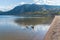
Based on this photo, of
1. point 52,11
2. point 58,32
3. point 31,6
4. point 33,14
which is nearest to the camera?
point 58,32

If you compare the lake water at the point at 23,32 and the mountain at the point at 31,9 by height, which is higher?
the mountain at the point at 31,9

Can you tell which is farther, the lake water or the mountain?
the mountain

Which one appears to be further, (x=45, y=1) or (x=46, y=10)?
(x=45, y=1)

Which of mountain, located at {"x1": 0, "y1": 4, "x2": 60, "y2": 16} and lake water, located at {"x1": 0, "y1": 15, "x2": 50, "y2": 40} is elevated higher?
mountain, located at {"x1": 0, "y1": 4, "x2": 60, "y2": 16}

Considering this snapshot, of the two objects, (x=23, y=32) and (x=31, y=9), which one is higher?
(x=31, y=9)

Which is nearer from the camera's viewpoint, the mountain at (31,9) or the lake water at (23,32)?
the lake water at (23,32)

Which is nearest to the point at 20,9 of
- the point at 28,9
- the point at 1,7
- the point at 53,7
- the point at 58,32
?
the point at 28,9

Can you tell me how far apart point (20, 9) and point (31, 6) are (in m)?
0.84

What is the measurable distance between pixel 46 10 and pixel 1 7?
3.29 meters

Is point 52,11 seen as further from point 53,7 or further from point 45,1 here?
point 45,1

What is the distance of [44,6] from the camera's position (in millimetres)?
10195

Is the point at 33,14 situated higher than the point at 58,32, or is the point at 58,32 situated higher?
the point at 58,32

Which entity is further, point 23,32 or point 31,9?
point 31,9

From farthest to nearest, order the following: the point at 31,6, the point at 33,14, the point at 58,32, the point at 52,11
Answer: the point at 33,14 → the point at 31,6 → the point at 52,11 → the point at 58,32
